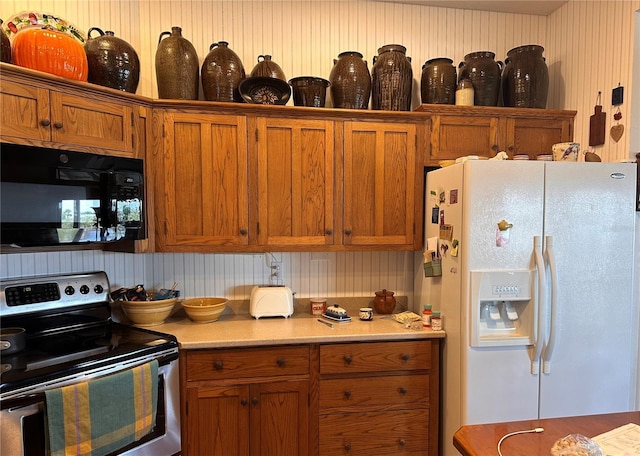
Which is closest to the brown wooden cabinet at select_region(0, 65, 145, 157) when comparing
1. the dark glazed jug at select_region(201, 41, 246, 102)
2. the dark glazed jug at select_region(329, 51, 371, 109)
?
the dark glazed jug at select_region(201, 41, 246, 102)

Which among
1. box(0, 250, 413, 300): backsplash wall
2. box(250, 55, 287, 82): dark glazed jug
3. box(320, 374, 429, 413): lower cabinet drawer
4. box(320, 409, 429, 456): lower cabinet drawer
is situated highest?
box(250, 55, 287, 82): dark glazed jug

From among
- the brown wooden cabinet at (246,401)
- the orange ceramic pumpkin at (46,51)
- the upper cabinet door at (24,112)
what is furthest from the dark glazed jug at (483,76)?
the upper cabinet door at (24,112)

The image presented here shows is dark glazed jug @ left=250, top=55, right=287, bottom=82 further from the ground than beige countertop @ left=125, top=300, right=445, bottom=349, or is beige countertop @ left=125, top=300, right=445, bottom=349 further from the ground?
dark glazed jug @ left=250, top=55, right=287, bottom=82

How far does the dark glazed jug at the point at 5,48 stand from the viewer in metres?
1.81

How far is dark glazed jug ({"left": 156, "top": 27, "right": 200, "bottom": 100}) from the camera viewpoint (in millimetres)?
2227

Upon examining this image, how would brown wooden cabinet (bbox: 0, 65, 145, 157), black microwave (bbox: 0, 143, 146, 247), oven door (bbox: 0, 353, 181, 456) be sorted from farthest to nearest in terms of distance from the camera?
brown wooden cabinet (bbox: 0, 65, 145, 157)
black microwave (bbox: 0, 143, 146, 247)
oven door (bbox: 0, 353, 181, 456)

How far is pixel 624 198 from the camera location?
204cm

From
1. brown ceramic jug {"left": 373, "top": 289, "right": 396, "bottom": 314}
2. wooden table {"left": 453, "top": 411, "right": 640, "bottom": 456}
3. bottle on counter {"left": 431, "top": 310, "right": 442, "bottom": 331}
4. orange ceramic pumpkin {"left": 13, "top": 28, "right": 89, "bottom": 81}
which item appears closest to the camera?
wooden table {"left": 453, "top": 411, "right": 640, "bottom": 456}

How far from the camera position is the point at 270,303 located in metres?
2.44

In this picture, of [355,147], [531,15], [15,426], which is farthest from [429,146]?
[15,426]

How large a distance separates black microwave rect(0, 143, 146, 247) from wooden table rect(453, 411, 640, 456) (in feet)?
5.45

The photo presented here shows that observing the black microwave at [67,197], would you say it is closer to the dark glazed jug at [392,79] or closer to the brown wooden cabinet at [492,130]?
the dark glazed jug at [392,79]

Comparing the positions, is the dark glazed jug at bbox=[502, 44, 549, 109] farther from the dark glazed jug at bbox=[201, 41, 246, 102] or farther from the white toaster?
the white toaster

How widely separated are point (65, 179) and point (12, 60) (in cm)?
64
